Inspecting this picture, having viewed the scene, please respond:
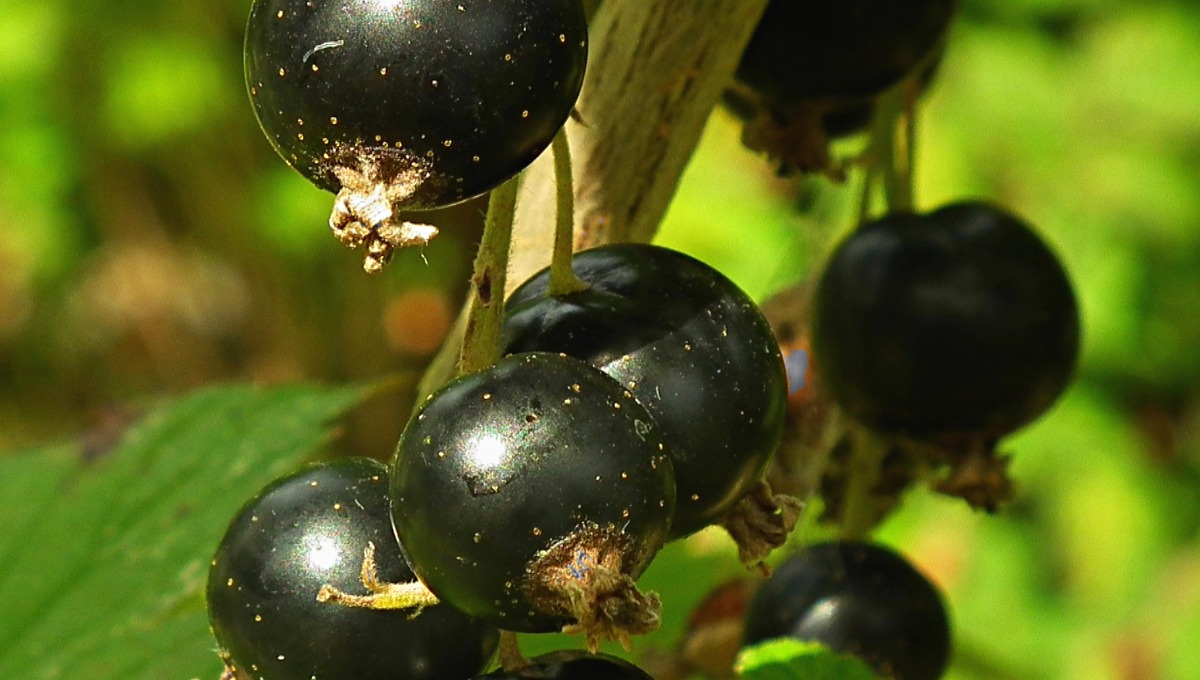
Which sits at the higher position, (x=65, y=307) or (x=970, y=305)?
(x=970, y=305)

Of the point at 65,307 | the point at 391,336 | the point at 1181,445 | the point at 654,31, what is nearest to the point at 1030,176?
the point at 1181,445

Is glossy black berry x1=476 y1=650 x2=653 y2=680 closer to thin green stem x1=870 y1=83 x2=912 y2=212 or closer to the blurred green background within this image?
thin green stem x1=870 y1=83 x2=912 y2=212

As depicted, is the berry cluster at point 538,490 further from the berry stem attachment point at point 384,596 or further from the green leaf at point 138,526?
the green leaf at point 138,526

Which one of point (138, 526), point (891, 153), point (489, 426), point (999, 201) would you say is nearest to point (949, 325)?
point (891, 153)

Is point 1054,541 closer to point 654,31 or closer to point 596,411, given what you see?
point 654,31

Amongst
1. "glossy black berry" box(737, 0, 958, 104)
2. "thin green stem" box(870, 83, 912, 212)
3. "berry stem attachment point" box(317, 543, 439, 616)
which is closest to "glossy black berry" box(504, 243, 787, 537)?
"berry stem attachment point" box(317, 543, 439, 616)

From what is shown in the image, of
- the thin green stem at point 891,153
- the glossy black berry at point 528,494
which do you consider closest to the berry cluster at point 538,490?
the glossy black berry at point 528,494
